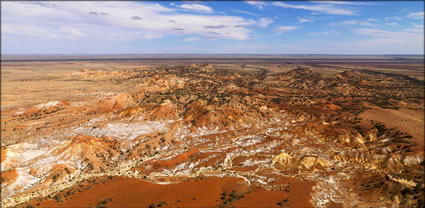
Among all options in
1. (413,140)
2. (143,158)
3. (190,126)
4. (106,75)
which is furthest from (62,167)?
(106,75)

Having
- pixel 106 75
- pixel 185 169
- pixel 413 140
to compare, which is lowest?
pixel 185 169

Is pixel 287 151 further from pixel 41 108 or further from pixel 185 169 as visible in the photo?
pixel 41 108

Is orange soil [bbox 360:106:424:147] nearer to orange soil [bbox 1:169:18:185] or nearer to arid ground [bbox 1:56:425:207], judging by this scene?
arid ground [bbox 1:56:425:207]

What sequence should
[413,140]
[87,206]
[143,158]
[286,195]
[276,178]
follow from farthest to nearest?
[413,140], [143,158], [276,178], [286,195], [87,206]

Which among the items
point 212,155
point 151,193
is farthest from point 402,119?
point 151,193

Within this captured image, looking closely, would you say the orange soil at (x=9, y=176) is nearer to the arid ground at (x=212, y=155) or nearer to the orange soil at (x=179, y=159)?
the arid ground at (x=212, y=155)

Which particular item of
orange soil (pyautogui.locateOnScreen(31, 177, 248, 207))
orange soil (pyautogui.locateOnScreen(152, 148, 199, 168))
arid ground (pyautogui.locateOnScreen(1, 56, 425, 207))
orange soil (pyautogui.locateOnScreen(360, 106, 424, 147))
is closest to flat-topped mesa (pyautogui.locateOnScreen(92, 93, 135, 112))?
arid ground (pyautogui.locateOnScreen(1, 56, 425, 207))

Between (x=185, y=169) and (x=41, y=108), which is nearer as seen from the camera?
(x=185, y=169)
